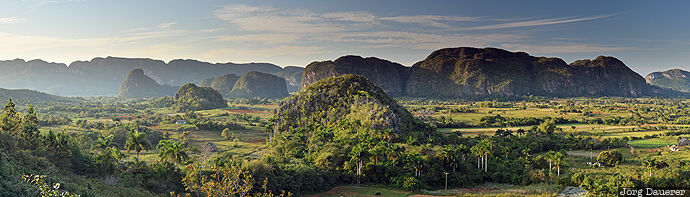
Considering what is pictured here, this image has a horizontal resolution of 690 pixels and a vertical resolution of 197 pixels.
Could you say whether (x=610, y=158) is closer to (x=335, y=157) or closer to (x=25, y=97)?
(x=335, y=157)

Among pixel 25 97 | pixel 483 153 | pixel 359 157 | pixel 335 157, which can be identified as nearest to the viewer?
pixel 359 157

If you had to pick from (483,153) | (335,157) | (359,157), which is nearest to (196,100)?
(335,157)

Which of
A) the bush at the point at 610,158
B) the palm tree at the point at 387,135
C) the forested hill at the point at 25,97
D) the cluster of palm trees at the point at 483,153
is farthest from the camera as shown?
the forested hill at the point at 25,97

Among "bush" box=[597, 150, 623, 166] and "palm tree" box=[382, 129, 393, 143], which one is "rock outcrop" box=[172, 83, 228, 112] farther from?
"bush" box=[597, 150, 623, 166]

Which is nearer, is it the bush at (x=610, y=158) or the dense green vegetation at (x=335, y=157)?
the dense green vegetation at (x=335, y=157)

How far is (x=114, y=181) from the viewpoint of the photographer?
103 feet

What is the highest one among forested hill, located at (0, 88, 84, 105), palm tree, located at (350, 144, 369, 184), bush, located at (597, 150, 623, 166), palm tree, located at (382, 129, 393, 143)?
forested hill, located at (0, 88, 84, 105)

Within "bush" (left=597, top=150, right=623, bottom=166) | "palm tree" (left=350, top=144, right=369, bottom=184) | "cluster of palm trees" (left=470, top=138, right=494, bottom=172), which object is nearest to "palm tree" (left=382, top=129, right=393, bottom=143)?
"palm tree" (left=350, top=144, right=369, bottom=184)

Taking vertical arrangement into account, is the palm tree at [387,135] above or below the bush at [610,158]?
above

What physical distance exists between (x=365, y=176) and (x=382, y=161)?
317 centimetres

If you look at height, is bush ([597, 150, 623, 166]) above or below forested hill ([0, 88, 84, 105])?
Answer: below

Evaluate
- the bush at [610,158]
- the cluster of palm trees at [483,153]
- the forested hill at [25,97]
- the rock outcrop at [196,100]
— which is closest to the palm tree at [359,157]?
the cluster of palm trees at [483,153]

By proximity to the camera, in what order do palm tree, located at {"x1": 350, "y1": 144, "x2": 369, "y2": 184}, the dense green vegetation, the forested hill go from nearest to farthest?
the dense green vegetation, palm tree, located at {"x1": 350, "y1": 144, "x2": 369, "y2": 184}, the forested hill

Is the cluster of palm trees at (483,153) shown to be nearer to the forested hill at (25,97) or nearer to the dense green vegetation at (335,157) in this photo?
the dense green vegetation at (335,157)
